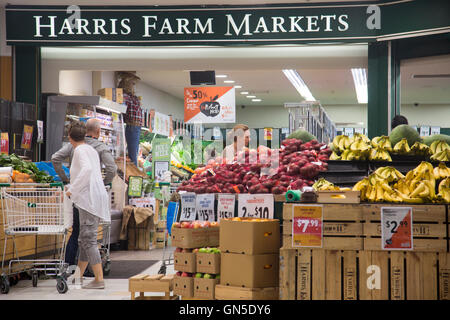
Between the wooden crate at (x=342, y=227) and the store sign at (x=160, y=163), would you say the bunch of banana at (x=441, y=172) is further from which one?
the store sign at (x=160, y=163)

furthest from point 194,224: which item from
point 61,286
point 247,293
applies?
point 61,286

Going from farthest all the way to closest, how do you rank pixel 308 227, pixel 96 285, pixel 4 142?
1. pixel 4 142
2. pixel 96 285
3. pixel 308 227

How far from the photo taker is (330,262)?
149 inches

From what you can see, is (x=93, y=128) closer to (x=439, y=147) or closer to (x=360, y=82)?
(x=439, y=147)

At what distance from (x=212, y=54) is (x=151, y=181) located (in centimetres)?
289

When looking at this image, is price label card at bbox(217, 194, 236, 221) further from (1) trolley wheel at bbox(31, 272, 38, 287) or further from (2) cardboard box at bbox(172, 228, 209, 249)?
(1) trolley wheel at bbox(31, 272, 38, 287)

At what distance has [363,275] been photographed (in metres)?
3.73

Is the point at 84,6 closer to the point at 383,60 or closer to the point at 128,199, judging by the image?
the point at 128,199

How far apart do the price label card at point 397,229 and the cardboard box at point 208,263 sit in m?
1.38

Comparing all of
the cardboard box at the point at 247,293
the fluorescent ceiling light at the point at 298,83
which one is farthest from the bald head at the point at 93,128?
the fluorescent ceiling light at the point at 298,83

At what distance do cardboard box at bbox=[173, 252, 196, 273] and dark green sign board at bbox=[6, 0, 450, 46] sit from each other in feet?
14.3

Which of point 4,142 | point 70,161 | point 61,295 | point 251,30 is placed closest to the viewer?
point 61,295

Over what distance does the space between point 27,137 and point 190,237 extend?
4370 millimetres
